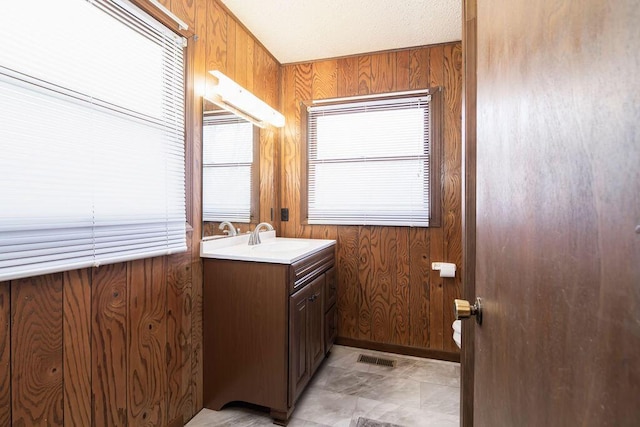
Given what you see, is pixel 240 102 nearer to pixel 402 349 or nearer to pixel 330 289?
pixel 330 289

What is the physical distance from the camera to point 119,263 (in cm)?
123

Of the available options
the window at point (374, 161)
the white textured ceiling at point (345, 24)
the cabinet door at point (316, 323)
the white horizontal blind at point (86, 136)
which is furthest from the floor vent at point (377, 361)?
the white textured ceiling at point (345, 24)

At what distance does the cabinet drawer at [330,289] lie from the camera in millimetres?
2160

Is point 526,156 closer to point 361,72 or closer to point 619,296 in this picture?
point 619,296

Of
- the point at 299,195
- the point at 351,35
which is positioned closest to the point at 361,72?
the point at 351,35

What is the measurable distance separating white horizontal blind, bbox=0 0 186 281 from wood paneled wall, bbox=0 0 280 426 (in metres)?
0.11

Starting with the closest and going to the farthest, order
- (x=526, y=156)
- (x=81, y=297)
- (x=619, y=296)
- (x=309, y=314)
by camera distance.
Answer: (x=619, y=296)
(x=526, y=156)
(x=81, y=297)
(x=309, y=314)

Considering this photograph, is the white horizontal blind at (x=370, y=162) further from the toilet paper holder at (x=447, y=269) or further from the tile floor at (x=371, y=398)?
the tile floor at (x=371, y=398)

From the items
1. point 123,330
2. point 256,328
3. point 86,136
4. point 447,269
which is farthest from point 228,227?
point 447,269

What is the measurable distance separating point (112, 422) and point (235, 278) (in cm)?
77

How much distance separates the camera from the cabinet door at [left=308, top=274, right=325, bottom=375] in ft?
6.08

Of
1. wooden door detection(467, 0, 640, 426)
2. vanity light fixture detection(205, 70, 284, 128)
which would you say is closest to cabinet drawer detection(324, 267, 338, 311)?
vanity light fixture detection(205, 70, 284, 128)

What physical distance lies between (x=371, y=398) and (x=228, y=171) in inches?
68.4

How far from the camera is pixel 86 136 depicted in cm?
110
